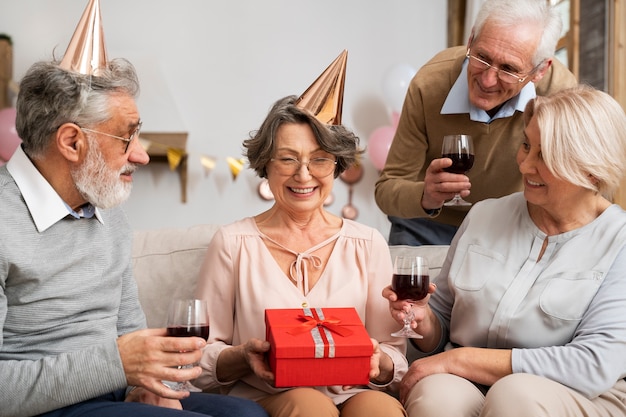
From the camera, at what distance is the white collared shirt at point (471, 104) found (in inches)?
104

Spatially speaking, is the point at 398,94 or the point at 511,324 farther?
the point at 398,94

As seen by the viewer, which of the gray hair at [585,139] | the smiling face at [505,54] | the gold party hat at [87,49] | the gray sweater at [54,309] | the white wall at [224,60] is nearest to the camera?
the gray sweater at [54,309]

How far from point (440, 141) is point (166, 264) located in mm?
1140

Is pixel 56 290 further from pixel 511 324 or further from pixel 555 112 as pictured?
pixel 555 112

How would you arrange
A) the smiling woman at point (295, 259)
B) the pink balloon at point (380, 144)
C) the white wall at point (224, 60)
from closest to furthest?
the smiling woman at point (295, 259)
the pink balloon at point (380, 144)
the white wall at point (224, 60)

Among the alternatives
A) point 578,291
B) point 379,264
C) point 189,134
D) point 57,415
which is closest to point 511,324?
point 578,291

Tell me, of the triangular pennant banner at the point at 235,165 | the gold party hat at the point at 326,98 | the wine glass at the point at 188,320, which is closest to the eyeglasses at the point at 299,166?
the gold party hat at the point at 326,98

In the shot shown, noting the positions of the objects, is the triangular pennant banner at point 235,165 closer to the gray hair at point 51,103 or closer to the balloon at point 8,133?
the balloon at point 8,133

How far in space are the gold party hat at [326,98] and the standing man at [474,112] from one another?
1.25ft

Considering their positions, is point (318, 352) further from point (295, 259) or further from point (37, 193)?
point (37, 193)

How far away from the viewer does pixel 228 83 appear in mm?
6059

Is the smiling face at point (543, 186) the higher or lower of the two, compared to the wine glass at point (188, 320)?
higher

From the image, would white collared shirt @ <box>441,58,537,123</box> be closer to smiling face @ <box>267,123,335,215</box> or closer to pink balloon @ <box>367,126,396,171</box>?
smiling face @ <box>267,123,335,215</box>

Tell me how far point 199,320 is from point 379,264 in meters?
0.73
